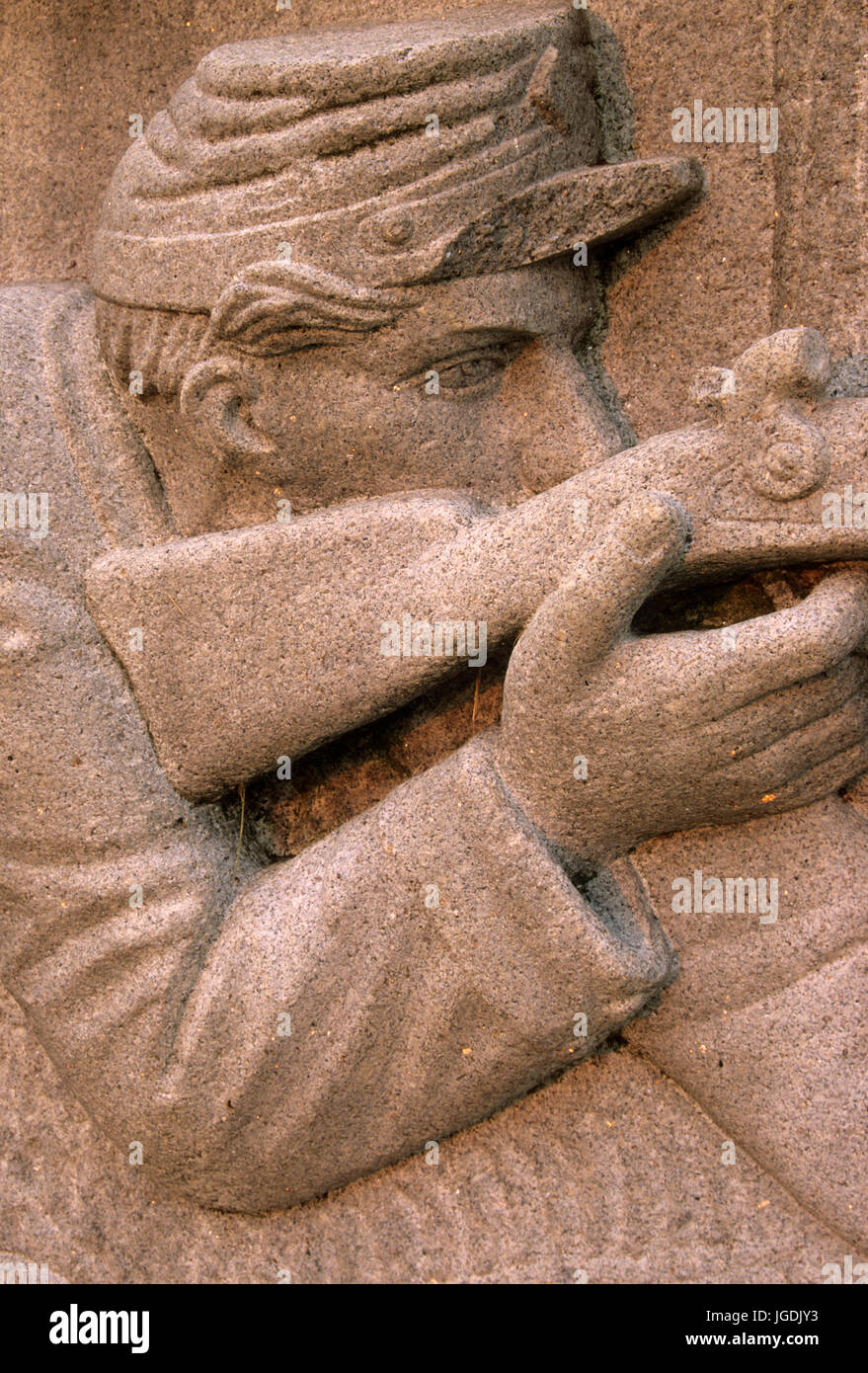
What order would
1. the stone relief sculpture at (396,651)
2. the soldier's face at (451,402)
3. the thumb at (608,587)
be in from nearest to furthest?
the thumb at (608,587)
the stone relief sculpture at (396,651)
the soldier's face at (451,402)

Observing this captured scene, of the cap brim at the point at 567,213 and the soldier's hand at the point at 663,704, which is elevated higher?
the cap brim at the point at 567,213

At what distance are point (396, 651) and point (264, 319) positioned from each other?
0.52 metres

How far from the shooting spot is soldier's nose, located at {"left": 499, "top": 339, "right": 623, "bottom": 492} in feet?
6.15

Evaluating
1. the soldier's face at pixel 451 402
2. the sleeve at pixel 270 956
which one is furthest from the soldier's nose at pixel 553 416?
the sleeve at pixel 270 956

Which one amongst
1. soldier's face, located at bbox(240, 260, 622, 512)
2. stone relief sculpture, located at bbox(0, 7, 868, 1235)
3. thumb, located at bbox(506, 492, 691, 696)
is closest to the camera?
thumb, located at bbox(506, 492, 691, 696)

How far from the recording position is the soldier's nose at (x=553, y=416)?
1.88m

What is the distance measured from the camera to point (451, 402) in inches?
73.4

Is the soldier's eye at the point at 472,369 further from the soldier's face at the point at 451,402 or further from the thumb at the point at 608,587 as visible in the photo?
the thumb at the point at 608,587

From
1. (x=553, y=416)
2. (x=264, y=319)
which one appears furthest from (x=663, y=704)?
(x=264, y=319)

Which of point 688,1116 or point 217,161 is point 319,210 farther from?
point 688,1116

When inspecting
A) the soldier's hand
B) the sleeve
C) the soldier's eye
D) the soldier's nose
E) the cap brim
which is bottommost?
the sleeve

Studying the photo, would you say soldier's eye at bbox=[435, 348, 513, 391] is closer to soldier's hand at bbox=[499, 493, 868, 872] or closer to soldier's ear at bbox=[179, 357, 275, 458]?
soldier's ear at bbox=[179, 357, 275, 458]

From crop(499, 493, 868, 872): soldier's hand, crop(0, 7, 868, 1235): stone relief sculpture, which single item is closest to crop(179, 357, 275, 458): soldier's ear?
crop(0, 7, 868, 1235): stone relief sculpture

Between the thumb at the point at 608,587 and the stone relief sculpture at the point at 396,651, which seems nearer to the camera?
the thumb at the point at 608,587
